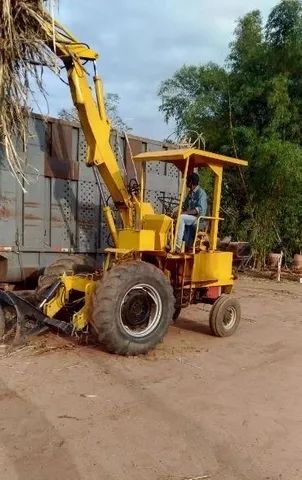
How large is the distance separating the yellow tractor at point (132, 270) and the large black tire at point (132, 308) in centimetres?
1

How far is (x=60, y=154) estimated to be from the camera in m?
8.02

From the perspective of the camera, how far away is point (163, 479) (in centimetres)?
357

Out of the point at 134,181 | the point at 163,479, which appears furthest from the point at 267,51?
the point at 163,479

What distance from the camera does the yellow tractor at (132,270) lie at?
627 cm

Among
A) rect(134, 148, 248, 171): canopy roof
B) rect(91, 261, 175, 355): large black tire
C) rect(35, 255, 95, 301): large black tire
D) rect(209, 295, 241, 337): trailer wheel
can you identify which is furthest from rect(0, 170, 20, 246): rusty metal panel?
rect(209, 295, 241, 337): trailer wheel

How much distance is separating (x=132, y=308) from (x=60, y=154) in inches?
107

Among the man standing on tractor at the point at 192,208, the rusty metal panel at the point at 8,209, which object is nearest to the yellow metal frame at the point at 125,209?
the man standing on tractor at the point at 192,208

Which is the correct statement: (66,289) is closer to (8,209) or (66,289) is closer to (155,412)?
(8,209)

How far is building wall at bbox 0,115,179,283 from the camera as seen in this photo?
7.45 meters

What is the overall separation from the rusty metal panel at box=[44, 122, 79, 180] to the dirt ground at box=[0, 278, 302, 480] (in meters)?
2.40

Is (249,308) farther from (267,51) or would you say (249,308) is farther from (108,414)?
(267,51)

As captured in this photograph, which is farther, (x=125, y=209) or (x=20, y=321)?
(x=125, y=209)

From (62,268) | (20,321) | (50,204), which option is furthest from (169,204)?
(20,321)

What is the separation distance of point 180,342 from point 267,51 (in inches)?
493
